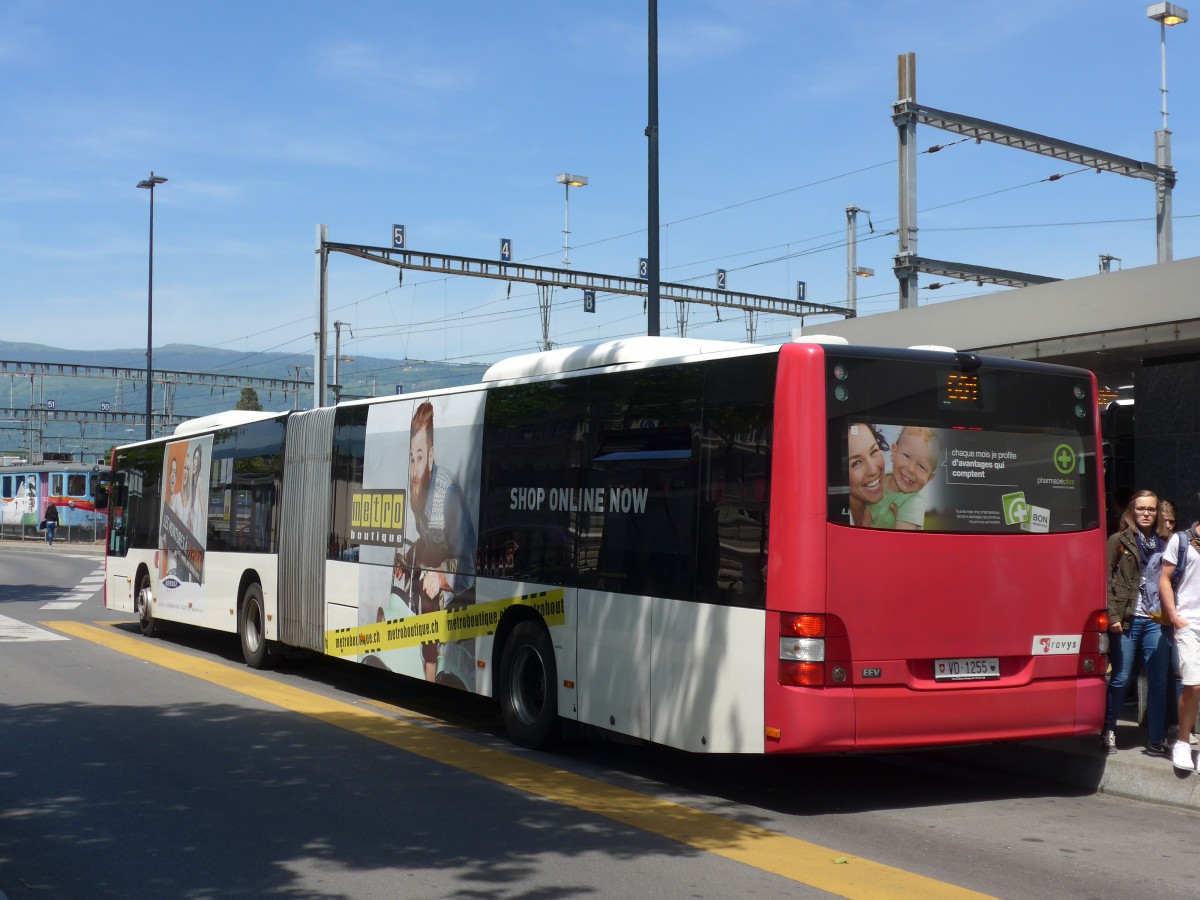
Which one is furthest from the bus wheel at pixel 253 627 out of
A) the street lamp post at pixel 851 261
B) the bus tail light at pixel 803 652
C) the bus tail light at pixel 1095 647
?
the street lamp post at pixel 851 261

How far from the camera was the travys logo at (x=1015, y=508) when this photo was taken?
8.37 meters

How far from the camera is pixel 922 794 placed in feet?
28.6

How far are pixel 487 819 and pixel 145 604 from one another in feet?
44.9

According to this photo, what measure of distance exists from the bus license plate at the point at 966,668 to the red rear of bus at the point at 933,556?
11 millimetres

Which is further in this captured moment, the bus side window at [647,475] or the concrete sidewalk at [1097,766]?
the bus side window at [647,475]

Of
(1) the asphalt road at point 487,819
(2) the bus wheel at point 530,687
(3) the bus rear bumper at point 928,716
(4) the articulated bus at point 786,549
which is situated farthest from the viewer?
(2) the bus wheel at point 530,687

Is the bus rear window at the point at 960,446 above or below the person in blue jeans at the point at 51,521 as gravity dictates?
above

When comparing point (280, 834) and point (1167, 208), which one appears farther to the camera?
point (1167, 208)

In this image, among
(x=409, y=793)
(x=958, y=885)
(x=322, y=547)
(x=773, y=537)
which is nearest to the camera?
(x=958, y=885)

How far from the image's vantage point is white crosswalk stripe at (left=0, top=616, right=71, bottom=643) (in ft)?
61.0

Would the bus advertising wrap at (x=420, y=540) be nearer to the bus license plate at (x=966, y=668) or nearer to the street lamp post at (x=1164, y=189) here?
the bus license plate at (x=966, y=668)

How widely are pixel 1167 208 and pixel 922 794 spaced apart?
17.7m

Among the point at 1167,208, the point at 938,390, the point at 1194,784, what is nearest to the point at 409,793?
the point at 938,390

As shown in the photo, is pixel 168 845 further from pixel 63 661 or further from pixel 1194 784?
pixel 63 661
